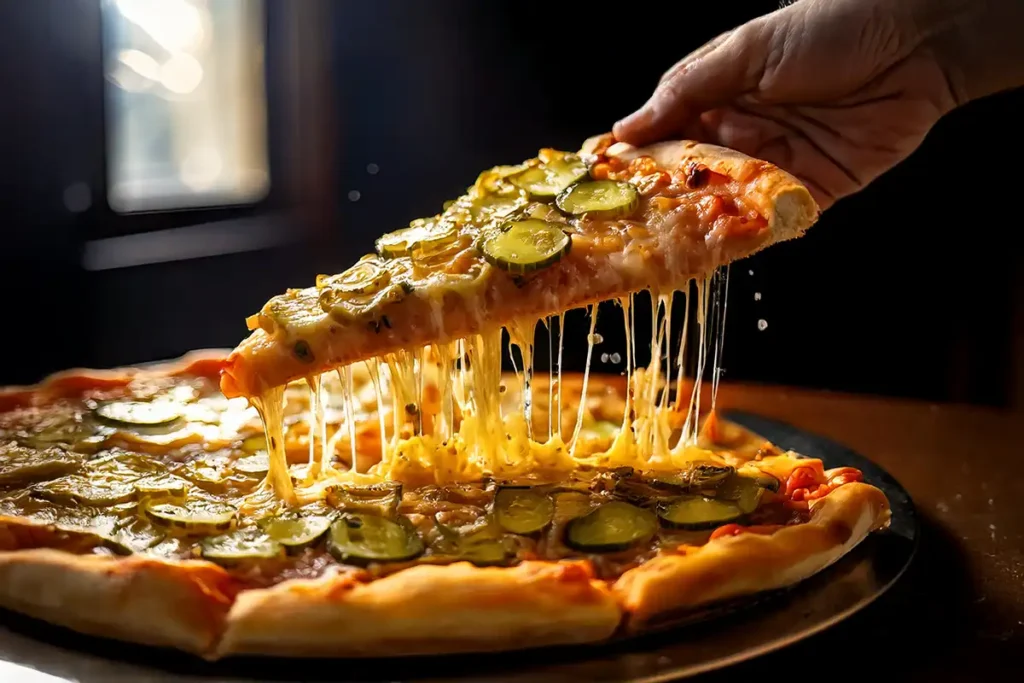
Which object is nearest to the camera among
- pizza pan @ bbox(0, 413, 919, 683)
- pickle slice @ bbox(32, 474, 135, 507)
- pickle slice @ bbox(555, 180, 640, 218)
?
pizza pan @ bbox(0, 413, 919, 683)

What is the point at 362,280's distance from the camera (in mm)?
2695

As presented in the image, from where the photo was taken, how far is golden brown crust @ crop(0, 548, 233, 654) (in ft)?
6.49

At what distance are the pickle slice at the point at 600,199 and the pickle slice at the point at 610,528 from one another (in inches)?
32.5

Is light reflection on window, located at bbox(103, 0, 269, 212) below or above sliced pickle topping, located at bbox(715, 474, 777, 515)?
above

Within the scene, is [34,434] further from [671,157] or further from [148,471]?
[671,157]

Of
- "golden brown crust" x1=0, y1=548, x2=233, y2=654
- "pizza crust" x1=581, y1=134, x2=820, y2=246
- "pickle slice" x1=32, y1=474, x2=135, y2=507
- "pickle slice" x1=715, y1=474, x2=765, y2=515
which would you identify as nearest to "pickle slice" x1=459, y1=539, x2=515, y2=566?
"golden brown crust" x1=0, y1=548, x2=233, y2=654

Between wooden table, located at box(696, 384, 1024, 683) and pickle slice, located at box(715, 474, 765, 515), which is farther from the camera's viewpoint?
pickle slice, located at box(715, 474, 765, 515)

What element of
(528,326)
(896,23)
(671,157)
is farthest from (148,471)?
(896,23)

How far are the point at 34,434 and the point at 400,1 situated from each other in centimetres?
551

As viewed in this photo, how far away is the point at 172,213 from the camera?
714 cm

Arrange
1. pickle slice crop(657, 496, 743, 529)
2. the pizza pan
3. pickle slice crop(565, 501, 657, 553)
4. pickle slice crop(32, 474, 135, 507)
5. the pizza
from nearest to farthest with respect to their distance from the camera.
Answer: the pizza pan
the pizza
pickle slice crop(565, 501, 657, 553)
pickle slice crop(657, 496, 743, 529)
pickle slice crop(32, 474, 135, 507)

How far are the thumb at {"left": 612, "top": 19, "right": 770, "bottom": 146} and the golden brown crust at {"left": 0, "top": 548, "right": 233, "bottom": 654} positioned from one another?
2051 mm

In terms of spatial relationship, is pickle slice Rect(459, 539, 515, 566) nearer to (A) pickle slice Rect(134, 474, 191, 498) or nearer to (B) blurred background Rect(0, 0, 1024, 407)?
(A) pickle slice Rect(134, 474, 191, 498)

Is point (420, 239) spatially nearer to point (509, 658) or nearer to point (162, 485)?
point (162, 485)
